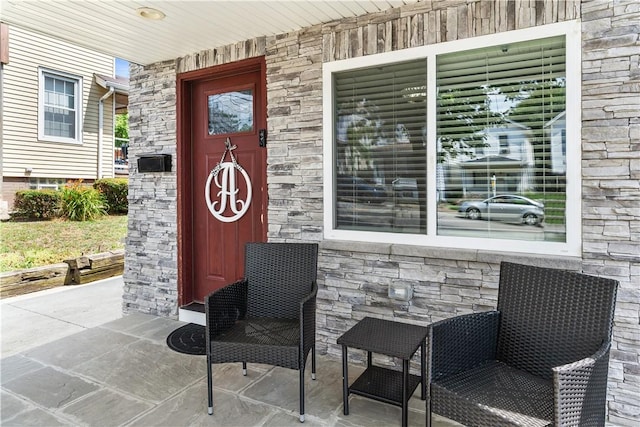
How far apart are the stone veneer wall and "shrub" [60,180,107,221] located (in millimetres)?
4714

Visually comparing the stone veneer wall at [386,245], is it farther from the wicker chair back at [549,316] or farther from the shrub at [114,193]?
the shrub at [114,193]

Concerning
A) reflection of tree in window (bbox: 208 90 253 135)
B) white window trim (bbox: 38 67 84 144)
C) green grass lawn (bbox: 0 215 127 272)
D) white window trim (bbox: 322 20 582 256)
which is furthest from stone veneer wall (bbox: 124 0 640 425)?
white window trim (bbox: 38 67 84 144)

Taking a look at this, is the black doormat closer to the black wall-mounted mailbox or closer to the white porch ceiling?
the black wall-mounted mailbox

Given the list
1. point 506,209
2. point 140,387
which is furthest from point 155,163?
point 506,209

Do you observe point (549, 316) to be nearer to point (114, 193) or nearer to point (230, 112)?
point (230, 112)

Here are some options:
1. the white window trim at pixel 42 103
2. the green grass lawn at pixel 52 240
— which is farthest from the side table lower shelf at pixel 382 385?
the white window trim at pixel 42 103

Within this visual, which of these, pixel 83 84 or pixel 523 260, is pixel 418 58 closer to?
pixel 523 260

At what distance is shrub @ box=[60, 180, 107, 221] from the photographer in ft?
26.2

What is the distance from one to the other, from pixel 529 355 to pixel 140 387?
2356 millimetres

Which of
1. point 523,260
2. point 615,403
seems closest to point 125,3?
point 523,260

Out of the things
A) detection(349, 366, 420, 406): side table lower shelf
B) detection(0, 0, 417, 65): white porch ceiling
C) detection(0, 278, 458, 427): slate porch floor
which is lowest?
detection(0, 278, 458, 427): slate porch floor

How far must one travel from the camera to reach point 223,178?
12.5 ft

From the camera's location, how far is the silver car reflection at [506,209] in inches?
97.9

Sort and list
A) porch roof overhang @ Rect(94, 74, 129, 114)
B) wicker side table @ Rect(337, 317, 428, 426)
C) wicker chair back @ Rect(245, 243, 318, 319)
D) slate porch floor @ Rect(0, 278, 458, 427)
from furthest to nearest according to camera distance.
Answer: porch roof overhang @ Rect(94, 74, 129, 114) → wicker chair back @ Rect(245, 243, 318, 319) → slate porch floor @ Rect(0, 278, 458, 427) → wicker side table @ Rect(337, 317, 428, 426)
